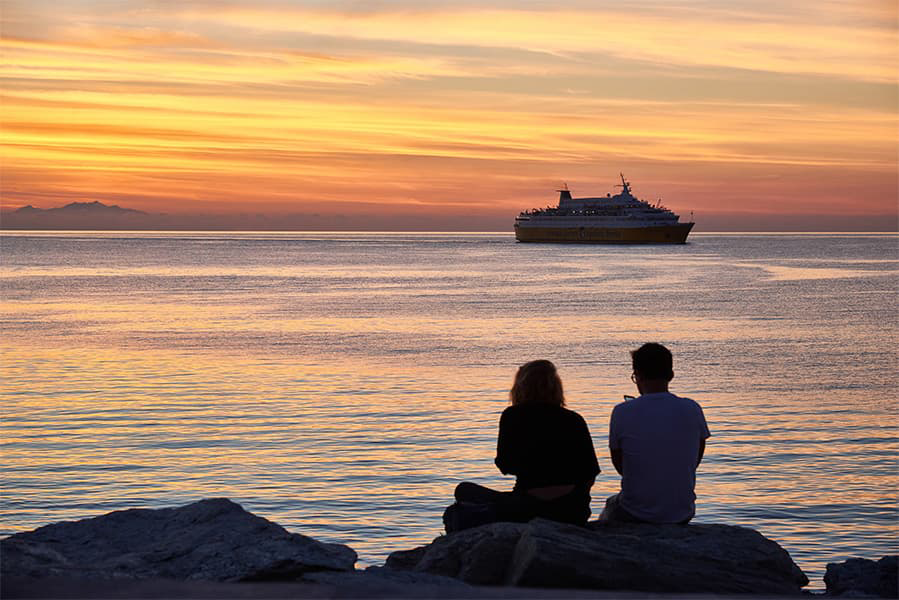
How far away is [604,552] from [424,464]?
646 cm

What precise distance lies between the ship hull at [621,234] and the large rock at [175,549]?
12923 cm

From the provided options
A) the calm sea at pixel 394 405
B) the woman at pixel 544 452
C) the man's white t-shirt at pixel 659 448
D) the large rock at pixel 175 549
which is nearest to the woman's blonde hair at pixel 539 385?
the woman at pixel 544 452

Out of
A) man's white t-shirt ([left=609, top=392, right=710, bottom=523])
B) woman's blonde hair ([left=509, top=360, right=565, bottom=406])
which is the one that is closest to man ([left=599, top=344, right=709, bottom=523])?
man's white t-shirt ([left=609, top=392, right=710, bottom=523])

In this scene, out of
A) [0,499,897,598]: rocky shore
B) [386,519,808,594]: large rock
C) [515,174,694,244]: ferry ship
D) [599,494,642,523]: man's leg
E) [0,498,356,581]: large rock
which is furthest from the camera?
[515,174,694,244]: ferry ship

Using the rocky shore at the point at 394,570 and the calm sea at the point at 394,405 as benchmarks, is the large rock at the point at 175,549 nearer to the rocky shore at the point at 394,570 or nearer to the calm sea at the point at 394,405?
the rocky shore at the point at 394,570

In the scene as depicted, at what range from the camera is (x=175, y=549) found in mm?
5672

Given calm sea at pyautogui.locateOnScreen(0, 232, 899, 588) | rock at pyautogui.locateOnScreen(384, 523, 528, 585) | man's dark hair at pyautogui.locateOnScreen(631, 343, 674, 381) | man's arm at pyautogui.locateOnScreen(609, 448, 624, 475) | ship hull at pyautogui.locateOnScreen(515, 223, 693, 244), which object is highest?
ship hull at pyautogui.locateOnScreen(515, 223, 693, 244)

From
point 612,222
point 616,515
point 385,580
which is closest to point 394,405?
point 616,515

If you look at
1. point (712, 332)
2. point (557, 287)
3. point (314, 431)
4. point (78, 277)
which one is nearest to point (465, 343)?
point (712, 332)

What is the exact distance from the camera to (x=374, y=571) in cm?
554

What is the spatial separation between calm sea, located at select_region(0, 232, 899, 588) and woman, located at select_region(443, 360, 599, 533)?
2.49 metres

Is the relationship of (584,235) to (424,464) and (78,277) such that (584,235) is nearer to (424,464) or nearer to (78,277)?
(78,277)

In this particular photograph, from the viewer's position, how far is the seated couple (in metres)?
5.77

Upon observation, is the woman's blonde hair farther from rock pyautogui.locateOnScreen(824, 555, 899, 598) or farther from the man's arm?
rock pyautogui.locateOnScreen(824, 555, 899, 598)
